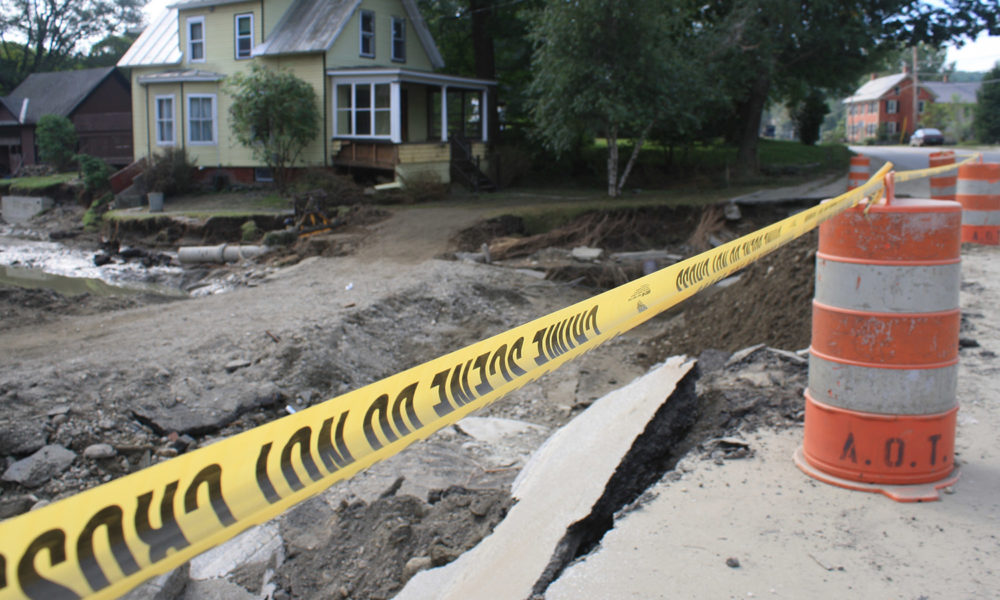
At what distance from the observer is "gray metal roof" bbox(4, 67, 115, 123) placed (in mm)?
40812

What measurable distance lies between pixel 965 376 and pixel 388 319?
6863 mm

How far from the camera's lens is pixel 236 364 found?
805 centimetres

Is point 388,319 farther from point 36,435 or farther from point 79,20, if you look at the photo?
point 79,20

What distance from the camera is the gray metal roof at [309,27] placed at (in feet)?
82.3

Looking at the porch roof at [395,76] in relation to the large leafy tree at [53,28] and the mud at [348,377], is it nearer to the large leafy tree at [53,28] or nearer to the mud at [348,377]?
the mud at [348,377]

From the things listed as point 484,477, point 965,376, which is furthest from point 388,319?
point 965,376

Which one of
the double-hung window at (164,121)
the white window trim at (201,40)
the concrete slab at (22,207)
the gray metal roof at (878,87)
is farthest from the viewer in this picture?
the gray metal roof at (878,87)

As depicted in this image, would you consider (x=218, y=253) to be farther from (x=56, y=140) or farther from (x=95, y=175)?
(x=56, y=140)

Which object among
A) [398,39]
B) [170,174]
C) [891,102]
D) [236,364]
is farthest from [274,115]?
[891,102]

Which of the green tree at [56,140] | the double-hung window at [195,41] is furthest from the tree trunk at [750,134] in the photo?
the green tree at [56,140]

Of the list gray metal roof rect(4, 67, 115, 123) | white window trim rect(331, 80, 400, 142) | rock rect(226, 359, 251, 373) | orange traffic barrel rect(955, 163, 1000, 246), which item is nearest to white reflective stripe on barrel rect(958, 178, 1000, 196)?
orange traffic barrel rect(955, 163, 1000, 246)

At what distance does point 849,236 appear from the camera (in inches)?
162

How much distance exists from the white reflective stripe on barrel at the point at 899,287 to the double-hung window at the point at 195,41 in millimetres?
28234

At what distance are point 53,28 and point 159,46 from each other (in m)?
37.8
